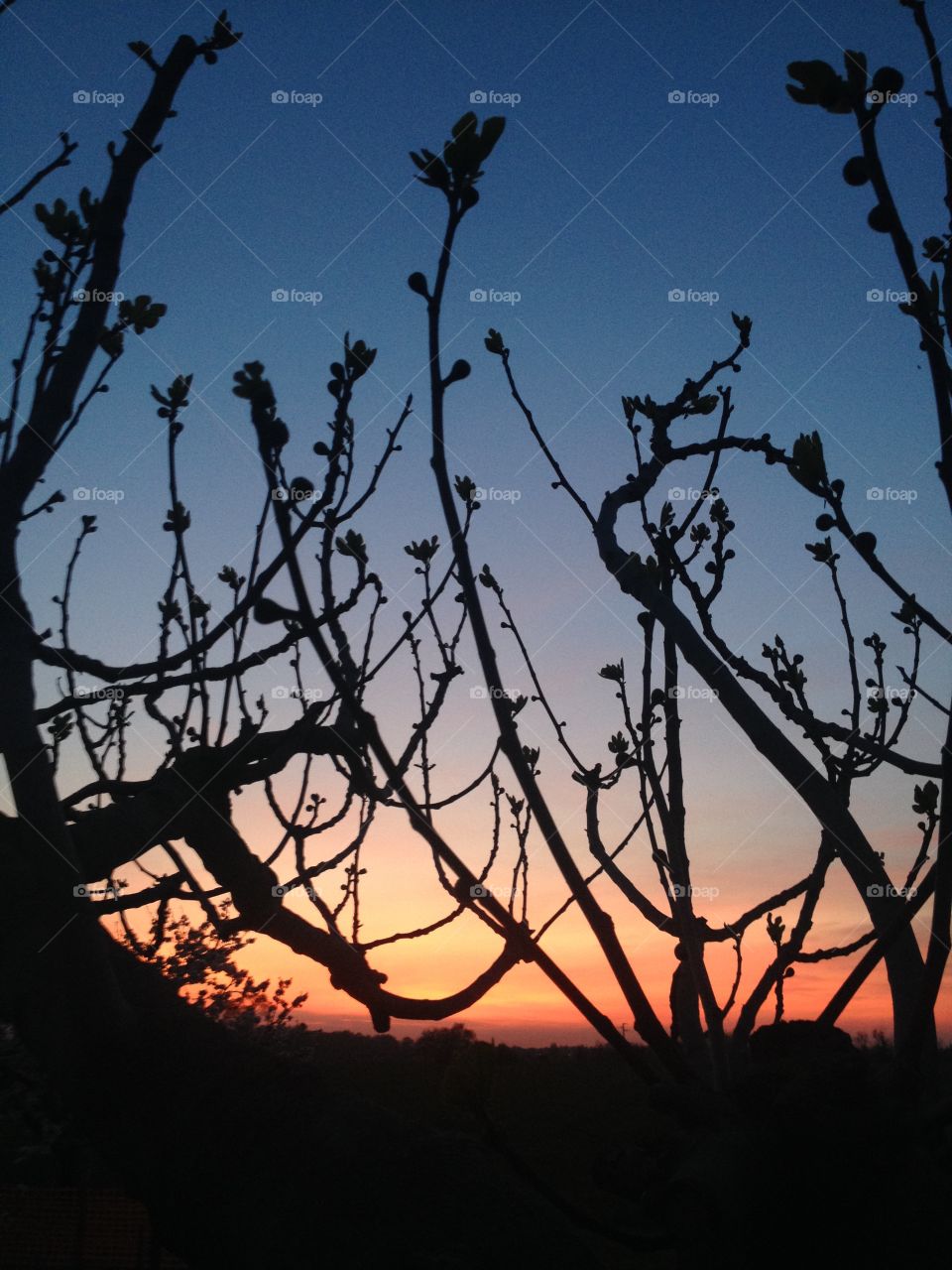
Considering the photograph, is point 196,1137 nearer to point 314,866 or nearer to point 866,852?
point 866,852

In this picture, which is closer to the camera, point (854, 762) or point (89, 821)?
point (854, 762)

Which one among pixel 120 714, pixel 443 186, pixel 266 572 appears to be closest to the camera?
pixel 443 186

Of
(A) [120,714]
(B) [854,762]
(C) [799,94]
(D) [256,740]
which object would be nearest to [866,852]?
(B) [854,762]

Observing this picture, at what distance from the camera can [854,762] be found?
285 centimetres

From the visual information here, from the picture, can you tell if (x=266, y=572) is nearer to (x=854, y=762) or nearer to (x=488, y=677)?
(x=488, y=677)

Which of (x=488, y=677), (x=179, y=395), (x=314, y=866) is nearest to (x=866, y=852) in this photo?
(x=488, y=677)

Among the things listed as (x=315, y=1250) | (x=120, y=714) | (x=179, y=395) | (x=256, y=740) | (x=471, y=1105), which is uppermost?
(x=179, y=395)

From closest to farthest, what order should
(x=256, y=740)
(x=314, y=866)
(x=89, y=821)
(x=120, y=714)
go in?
(x=89, y=821) → (x=256, y=740) → (x=314, y=866) → (x=120, y=714)

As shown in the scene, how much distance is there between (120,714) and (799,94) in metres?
5.46

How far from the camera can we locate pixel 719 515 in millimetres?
3732

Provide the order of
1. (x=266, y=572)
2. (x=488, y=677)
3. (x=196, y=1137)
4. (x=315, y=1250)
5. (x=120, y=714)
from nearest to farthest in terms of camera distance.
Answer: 1. (x=488, y=677)
2. (x=315, y=1250)
3. (x=196, y=1137)
4. (x=266, y=572)
5. (x=120, y=714)

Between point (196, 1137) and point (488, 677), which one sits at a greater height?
point (488, 677)

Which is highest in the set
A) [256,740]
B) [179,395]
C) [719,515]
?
[179,395]

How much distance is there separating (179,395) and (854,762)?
137 inches
